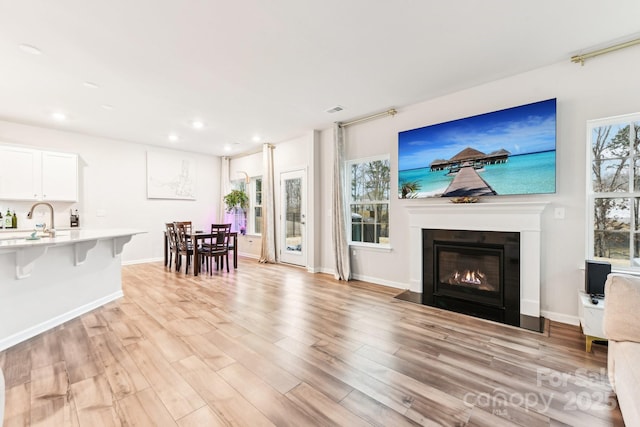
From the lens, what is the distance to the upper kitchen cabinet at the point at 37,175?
4602mm

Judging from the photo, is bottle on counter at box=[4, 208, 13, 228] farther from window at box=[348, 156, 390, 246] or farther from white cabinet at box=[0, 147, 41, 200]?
window at box=[348, 156, 390, 246]

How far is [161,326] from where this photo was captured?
280cm

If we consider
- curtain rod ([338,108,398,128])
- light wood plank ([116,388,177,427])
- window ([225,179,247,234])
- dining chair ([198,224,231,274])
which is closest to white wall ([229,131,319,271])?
window ([225,179,247,234])

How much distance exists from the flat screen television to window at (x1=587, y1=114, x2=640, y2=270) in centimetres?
38

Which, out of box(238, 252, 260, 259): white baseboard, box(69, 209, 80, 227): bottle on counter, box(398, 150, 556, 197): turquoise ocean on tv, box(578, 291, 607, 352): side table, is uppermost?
box(398, 150, 556, 197): turquoise ocean on tv

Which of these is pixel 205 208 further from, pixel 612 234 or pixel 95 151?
pixel 612 234

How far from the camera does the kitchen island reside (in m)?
2.38

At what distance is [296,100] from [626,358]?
3954 mm

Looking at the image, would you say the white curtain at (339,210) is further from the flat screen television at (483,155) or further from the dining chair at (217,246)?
the dining chair at (217,246)

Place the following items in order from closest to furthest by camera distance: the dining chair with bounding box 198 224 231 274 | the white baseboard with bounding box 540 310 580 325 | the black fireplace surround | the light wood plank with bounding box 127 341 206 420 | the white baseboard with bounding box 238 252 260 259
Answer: the light wood plank with bounding box 127 341 206 420
the white baseboard with bounding box 540 310 580 325
the black fireplace surround
the dining chair with bounding box 198 224 231 274
the white baseboard with bounding box 238 252 260 259

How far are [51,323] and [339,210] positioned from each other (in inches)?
151

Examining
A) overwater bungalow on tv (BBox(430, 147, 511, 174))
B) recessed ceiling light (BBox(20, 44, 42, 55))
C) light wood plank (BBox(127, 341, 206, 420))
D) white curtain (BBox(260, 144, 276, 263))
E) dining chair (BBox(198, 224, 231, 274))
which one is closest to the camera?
light wood plank (BBox(127, 341, 206, 420))

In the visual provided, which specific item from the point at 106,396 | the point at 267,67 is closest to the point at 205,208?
the point at 267,67

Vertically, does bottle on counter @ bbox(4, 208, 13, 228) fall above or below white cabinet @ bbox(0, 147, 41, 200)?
below
